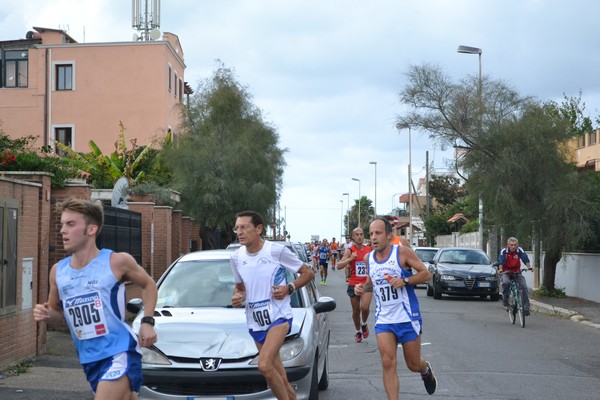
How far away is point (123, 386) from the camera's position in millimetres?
5367

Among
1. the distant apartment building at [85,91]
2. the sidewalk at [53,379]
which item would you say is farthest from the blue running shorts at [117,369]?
the distant apartment building at [85,91]

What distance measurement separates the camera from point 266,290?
770 centimetres

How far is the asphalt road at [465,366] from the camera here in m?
9.97

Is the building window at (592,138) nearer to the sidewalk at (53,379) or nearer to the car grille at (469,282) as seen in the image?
the car grille at (469,282)

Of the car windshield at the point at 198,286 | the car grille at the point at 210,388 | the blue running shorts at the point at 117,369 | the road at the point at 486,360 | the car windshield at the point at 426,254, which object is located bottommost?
the road at the point at 486,360

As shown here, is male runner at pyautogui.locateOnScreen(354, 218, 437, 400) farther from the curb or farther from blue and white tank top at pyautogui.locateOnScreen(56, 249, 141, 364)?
the curb

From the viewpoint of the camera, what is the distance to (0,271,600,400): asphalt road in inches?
392

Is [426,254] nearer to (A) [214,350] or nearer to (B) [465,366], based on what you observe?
(B) [465,366]

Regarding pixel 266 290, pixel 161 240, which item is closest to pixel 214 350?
pixel 266 290

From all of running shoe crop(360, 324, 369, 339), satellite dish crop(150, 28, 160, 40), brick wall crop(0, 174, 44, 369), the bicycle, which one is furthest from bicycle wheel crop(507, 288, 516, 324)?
satellite dish crop(150, 28, 160, 40)

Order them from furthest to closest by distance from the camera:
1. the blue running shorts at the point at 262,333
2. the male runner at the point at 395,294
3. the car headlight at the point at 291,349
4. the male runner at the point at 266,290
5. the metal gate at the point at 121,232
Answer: the metal gate at the point at 121,232 < the male runner at the point at 395,294 < the car headlight at the point at 291,349 < the blue running shorts at the point at 262,333 < the male runner at the point at 266,290

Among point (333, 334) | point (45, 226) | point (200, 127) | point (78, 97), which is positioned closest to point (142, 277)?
point (45, 226)

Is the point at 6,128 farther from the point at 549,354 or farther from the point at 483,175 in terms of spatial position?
the point at 549,354

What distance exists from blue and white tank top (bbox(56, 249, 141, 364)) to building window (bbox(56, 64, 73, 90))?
1827 inches
